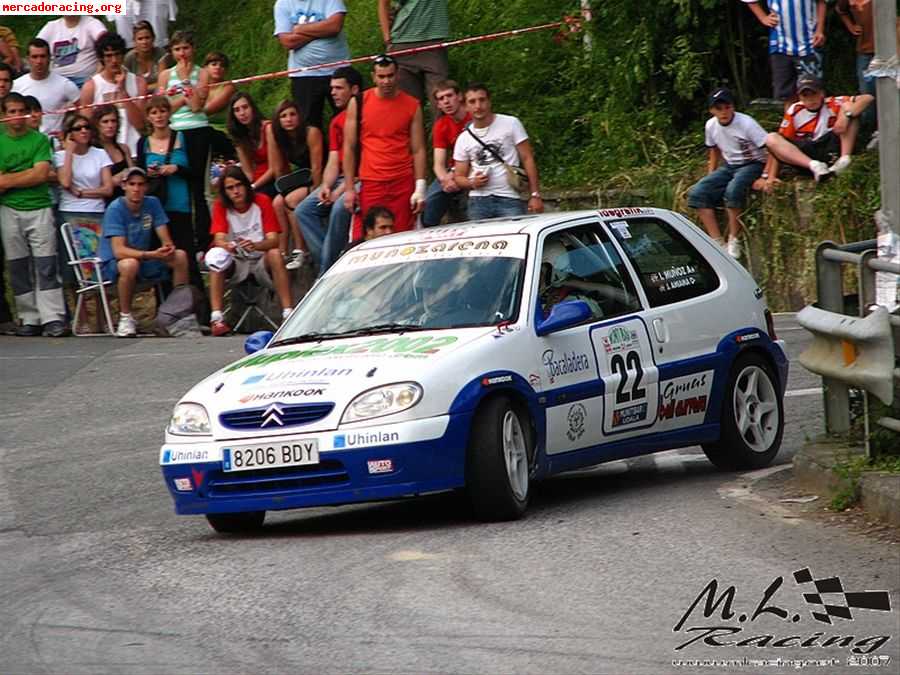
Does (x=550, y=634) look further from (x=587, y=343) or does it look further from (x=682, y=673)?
(x=587, y=343)

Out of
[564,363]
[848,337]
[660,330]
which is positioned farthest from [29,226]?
[848,337]

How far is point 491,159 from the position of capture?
17.2 metres

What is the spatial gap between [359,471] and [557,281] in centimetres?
198

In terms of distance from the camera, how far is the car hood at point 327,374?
930cm

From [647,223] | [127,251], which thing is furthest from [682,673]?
[127,251]

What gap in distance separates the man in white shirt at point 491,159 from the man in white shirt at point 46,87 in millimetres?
5331

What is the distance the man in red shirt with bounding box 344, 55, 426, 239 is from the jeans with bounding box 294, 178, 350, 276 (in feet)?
0.76

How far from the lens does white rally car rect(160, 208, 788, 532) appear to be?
9273mm

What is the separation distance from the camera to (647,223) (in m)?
11.6

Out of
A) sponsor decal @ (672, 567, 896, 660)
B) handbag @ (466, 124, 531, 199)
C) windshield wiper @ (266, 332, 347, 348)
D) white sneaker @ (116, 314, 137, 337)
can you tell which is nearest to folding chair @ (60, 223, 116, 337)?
white sneaker @ (116, 314, 137, 337)

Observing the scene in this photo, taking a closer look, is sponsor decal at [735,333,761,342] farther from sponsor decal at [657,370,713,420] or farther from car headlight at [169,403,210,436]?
car headlight at [169,403,210,436]

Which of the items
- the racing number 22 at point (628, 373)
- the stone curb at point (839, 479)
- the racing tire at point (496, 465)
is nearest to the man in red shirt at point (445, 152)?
the racing number 22 at point (628, 373)

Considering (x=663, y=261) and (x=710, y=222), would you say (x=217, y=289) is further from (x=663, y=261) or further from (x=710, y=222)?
(x=663, y=261)

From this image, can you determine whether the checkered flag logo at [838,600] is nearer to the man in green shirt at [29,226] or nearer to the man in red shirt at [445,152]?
the man in red shirt at [445,152]
